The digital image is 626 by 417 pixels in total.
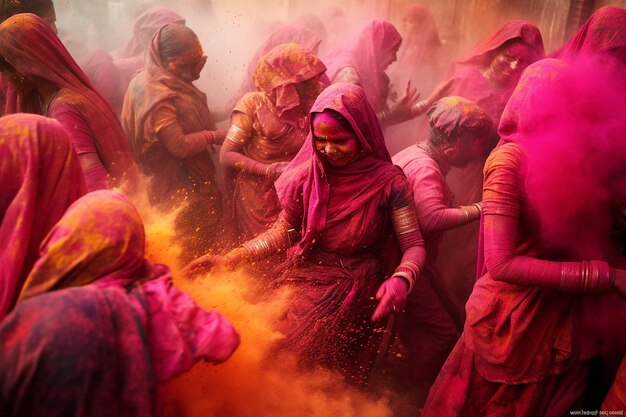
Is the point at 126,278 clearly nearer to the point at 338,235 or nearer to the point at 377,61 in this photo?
the point at 338,235

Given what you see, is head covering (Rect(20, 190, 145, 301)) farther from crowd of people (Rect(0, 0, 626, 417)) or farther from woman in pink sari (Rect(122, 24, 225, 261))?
woman in pink sari (Rect(122, 24, 225, 261))

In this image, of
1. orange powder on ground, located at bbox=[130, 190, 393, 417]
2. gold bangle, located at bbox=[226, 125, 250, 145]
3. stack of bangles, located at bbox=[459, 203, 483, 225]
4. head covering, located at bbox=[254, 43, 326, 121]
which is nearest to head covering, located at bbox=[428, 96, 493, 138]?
stack of bangles, located at bbox=[459, 203, 483, 225]

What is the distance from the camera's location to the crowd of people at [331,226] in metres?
1.43

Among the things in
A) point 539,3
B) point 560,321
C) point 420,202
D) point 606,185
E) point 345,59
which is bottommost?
point 560,321

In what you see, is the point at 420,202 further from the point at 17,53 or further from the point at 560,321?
the point at 17,53

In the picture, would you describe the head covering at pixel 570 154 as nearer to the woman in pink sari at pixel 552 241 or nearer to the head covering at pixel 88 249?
the woman in pink sari at pixel 552 241

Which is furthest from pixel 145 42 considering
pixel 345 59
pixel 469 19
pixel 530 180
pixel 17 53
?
pixel 530 180

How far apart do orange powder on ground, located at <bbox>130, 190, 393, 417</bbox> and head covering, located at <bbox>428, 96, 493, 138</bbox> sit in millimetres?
1772

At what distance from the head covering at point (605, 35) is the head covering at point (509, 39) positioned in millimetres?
967

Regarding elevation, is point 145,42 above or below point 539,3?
below

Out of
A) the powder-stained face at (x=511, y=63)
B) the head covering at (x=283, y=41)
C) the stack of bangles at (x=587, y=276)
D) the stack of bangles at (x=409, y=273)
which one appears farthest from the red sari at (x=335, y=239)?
the head covering at (x=283, y=41)

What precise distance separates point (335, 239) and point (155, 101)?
8.33ft

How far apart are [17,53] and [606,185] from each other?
147 inches

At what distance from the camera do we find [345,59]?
195 inches
